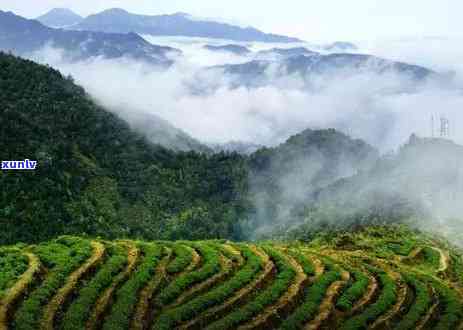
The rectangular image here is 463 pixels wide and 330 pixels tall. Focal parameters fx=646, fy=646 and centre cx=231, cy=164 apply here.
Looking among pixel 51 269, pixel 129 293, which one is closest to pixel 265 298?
pixel 129 293

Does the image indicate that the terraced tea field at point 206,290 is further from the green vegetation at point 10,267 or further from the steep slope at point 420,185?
the steep slope at point 420,185

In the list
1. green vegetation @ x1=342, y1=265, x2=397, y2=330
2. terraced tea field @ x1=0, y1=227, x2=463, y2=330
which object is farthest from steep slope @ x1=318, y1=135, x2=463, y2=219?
terraced tea field @ x1=0, y1=227, x2=463, y2=330

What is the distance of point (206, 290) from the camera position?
48.3 meters

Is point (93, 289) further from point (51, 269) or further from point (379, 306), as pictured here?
point (379, 306)

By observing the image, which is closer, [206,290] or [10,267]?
[10,267]

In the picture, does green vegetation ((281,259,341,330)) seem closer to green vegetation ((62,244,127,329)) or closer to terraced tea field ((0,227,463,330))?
terraced tea field ((0,227,463,330))

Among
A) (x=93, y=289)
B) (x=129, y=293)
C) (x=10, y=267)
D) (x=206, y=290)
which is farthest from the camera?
(x=206, y=290)

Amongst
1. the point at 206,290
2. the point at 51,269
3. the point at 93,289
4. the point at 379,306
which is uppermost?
the point at 51,269

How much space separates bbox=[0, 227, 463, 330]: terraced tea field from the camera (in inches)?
1665

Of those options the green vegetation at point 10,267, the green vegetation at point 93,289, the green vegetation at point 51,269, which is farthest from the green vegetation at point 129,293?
the green vegetation at point 10,267

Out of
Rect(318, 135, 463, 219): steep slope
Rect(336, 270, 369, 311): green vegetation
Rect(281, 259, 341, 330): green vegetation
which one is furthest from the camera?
Rect(318, 135, 463, 219): steep slope

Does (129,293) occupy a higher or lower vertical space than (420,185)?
higher

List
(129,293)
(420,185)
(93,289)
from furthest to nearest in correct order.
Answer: (420,185)
(129,293)
(93,289)

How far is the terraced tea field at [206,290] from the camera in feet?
139
